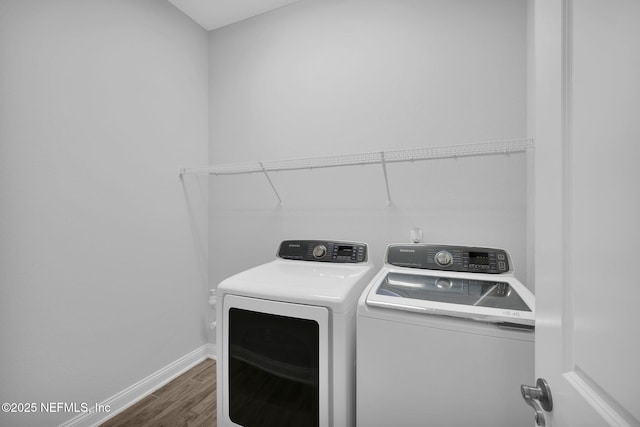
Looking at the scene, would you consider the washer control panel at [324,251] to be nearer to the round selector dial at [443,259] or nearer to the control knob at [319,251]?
the control knob at [319,251]

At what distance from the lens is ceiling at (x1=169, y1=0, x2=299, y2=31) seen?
2.13 m

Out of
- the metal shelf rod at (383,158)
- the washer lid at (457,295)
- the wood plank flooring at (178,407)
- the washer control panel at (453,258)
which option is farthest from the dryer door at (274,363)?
the metal shelf rod at (383,158)

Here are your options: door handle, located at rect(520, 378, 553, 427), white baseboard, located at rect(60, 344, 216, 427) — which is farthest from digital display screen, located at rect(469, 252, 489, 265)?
white baseboard, located at rect(60, 344, 216, 427)

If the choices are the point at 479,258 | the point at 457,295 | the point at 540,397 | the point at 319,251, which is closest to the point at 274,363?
the point at 319,251

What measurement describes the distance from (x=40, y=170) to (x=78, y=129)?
319mm

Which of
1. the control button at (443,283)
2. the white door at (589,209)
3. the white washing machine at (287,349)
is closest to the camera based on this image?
the white door at (589,209)

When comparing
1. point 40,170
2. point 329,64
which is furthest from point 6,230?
point 329,64

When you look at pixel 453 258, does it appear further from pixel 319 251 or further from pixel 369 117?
pixel 369 117

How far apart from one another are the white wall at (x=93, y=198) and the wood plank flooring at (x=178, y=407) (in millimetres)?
169

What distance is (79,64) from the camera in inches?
60.7

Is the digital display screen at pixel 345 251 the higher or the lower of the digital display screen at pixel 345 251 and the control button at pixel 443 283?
the higher

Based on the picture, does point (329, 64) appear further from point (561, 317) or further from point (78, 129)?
point (561, 317)

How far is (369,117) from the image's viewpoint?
1924 mm

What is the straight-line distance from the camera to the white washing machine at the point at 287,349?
1.14 m
